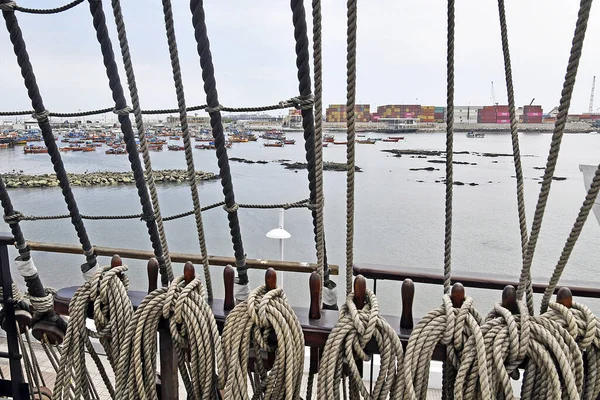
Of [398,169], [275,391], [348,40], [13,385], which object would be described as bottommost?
[398,169]

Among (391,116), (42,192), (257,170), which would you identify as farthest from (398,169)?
(391,116)

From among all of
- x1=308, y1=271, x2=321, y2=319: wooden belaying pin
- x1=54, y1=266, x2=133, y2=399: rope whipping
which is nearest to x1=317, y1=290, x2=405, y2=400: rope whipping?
x1=308, y1=271, x2=321, y2=319: wooden belaying pin

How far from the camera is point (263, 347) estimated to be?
816mm

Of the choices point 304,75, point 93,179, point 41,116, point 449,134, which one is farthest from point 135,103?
point 93,179

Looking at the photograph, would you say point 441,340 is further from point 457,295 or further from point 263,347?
point 263,347

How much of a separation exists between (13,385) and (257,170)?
23.6m

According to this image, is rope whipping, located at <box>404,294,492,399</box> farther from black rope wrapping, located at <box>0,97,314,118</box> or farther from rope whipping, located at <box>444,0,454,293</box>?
black rope wrapping, located at <box>0,97,314,118</box>

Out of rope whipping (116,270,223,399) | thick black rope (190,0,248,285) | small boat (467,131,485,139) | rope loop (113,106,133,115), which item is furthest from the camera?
small boat (467,131,485,139)

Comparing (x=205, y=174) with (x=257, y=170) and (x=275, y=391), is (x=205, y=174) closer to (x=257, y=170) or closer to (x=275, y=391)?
(x=257, y=170)

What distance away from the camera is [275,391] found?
0.82m

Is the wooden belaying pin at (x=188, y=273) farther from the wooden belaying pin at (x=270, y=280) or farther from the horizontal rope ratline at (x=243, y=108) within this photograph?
the horizontal rope ratline at (x=243, y=108)

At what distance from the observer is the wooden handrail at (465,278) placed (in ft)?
3.28

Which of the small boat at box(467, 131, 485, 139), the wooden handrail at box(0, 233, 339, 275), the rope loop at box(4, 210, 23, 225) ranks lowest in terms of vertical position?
the small boat at box(467, 131, 485, 139)

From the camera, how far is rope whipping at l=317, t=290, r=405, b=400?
78 cm
